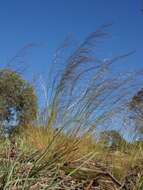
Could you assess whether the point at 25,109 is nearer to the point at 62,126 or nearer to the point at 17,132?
the point at 17,132

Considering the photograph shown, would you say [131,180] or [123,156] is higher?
[123,156]

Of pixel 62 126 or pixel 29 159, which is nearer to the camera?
pixel 29 159

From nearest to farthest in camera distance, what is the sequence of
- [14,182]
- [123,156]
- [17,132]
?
[14,182] < [123,156] < [17,132]

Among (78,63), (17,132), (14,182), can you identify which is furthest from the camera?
(17,132)

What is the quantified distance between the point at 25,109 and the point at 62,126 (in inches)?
751

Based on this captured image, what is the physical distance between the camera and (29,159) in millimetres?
4488

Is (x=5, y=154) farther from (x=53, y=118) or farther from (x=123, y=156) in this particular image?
(x=123, y=156)

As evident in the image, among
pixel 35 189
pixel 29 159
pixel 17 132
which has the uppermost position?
pixel 17 132

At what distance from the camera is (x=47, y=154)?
4477 mm

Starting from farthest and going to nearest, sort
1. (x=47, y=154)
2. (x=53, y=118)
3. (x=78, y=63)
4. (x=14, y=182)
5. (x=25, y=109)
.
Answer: (x=25, y=109), (x=53, y=118), (x=78, y=63), (x=47, y=154), (x=14, y=182)

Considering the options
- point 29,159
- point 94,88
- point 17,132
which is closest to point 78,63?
point 94,88

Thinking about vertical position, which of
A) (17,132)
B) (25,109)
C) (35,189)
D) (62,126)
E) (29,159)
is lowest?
(35,189)

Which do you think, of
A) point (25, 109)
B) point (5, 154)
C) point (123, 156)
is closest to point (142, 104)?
point (123, 156)

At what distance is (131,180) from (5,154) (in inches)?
42.1
